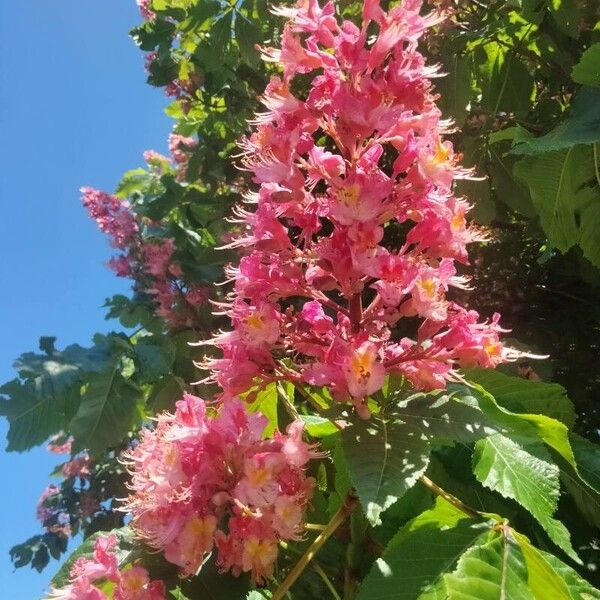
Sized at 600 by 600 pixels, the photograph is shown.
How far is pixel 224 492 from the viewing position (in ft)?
2.81

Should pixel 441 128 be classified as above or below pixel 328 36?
below

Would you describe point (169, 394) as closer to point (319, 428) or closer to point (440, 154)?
point (319, 428)

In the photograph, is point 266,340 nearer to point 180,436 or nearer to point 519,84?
point 180,436

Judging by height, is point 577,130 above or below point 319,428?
above

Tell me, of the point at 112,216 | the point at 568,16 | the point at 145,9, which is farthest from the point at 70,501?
the point at 568,16

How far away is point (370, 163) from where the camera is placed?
3.08 ft

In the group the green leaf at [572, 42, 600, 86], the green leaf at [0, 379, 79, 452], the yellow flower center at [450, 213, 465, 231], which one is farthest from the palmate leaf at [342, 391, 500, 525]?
the green leaf at [0, 379, 79, 452]

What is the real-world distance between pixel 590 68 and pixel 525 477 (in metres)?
0.87

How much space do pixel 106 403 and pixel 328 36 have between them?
4.80 feet

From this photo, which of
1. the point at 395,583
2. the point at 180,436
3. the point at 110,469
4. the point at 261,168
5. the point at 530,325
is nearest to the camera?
the point at 395,583

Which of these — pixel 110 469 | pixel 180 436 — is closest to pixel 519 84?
pixel 180 436

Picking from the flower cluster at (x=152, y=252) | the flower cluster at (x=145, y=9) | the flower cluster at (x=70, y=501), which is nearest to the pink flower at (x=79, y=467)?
the flower cluster at (x=70, y=501)

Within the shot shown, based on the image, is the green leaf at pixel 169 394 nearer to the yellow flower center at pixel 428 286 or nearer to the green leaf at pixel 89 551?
the green leaf at pixel 89 551

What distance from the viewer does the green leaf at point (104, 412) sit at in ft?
7.03
